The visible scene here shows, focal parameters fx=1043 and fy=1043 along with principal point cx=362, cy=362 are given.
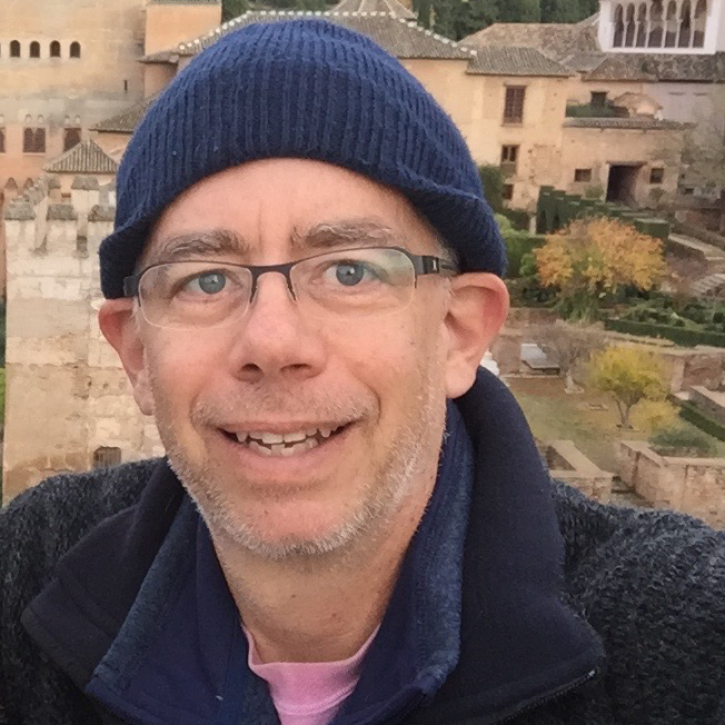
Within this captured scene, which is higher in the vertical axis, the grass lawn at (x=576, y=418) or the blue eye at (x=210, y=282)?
the blue eye at (x=210, y=282)

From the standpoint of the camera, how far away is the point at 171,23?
21.2 m

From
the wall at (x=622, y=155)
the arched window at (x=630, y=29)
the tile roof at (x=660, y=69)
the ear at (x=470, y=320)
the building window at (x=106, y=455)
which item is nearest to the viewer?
the ear at (x=470, y=320)

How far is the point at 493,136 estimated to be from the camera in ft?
68.6

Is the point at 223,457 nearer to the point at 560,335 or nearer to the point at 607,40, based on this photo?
the point at 560,335

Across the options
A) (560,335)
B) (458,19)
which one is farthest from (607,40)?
(560,335)

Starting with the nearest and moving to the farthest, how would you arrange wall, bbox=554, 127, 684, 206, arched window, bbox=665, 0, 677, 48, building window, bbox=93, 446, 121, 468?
building window, bbox=93, 446, 121, 468, wall, bbox=554, 127, 684, 206, arched window, bbox=665, 0, 677, 48

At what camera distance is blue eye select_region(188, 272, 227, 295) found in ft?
5.48

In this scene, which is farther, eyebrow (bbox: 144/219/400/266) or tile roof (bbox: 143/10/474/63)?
tile roof (bbox: 143/10/474/63)

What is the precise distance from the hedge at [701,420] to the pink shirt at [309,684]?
10649 mm

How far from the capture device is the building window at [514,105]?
20.7 metres

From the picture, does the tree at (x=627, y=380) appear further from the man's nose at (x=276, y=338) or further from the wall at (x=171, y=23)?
the wall at (x=171, y=23)

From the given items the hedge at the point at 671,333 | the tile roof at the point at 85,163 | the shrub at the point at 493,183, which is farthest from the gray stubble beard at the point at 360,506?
the shrub at the point at 493,183

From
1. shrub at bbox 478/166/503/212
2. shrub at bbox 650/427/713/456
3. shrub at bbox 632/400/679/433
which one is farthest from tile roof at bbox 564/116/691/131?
shrub at bbox 650/427/713/456

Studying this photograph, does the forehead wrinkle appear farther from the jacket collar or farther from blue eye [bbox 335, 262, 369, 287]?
the jacket collar
